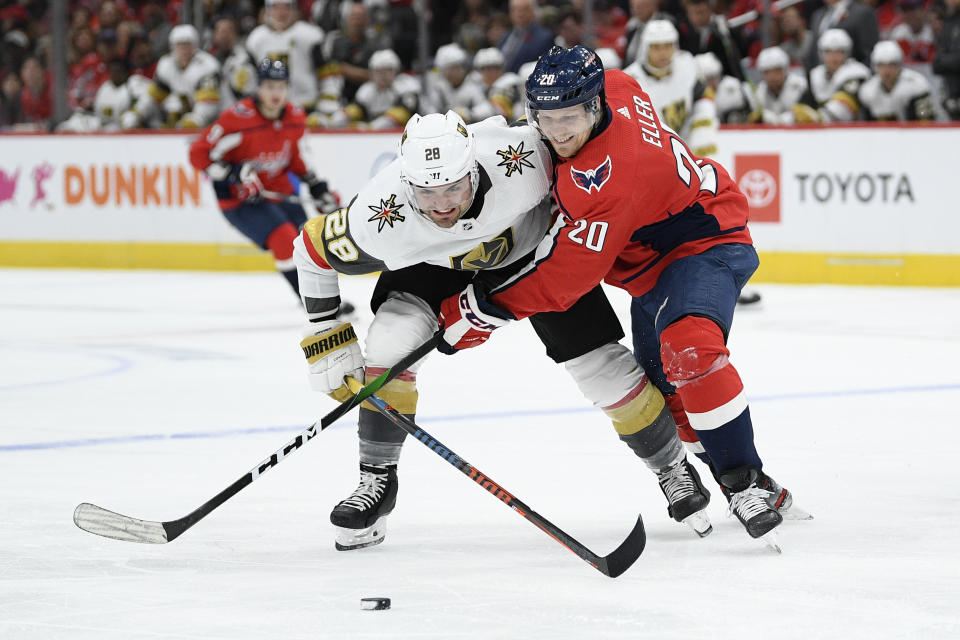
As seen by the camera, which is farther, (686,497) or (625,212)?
(686,497)

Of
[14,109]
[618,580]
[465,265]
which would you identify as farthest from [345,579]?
[14,109]

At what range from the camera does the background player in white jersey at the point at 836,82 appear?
366 inches

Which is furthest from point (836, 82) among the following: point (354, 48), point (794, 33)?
point (354, 48)

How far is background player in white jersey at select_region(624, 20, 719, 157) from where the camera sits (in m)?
7.36

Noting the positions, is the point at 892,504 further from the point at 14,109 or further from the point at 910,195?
the point at 14,109

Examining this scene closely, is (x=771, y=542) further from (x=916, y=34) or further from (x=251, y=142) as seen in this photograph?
(x=916, y=34)

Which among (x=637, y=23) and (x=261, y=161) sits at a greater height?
(x=637, y=23)

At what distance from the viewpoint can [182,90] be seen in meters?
11.4

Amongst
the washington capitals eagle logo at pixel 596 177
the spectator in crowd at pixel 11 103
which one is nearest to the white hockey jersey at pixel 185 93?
the spectator in crowd at pixel 11 103

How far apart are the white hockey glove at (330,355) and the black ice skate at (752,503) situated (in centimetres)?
81

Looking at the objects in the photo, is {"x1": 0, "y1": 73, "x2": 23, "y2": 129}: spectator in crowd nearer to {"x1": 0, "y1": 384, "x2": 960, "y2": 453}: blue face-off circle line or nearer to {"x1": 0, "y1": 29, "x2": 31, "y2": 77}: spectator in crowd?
{"x1": 0, "y1": 29, "x2": 31, "y2": 77}: spectator in crowd

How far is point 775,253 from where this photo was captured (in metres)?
9.05

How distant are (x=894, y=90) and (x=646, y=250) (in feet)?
20.4

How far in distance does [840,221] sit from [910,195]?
41cm
